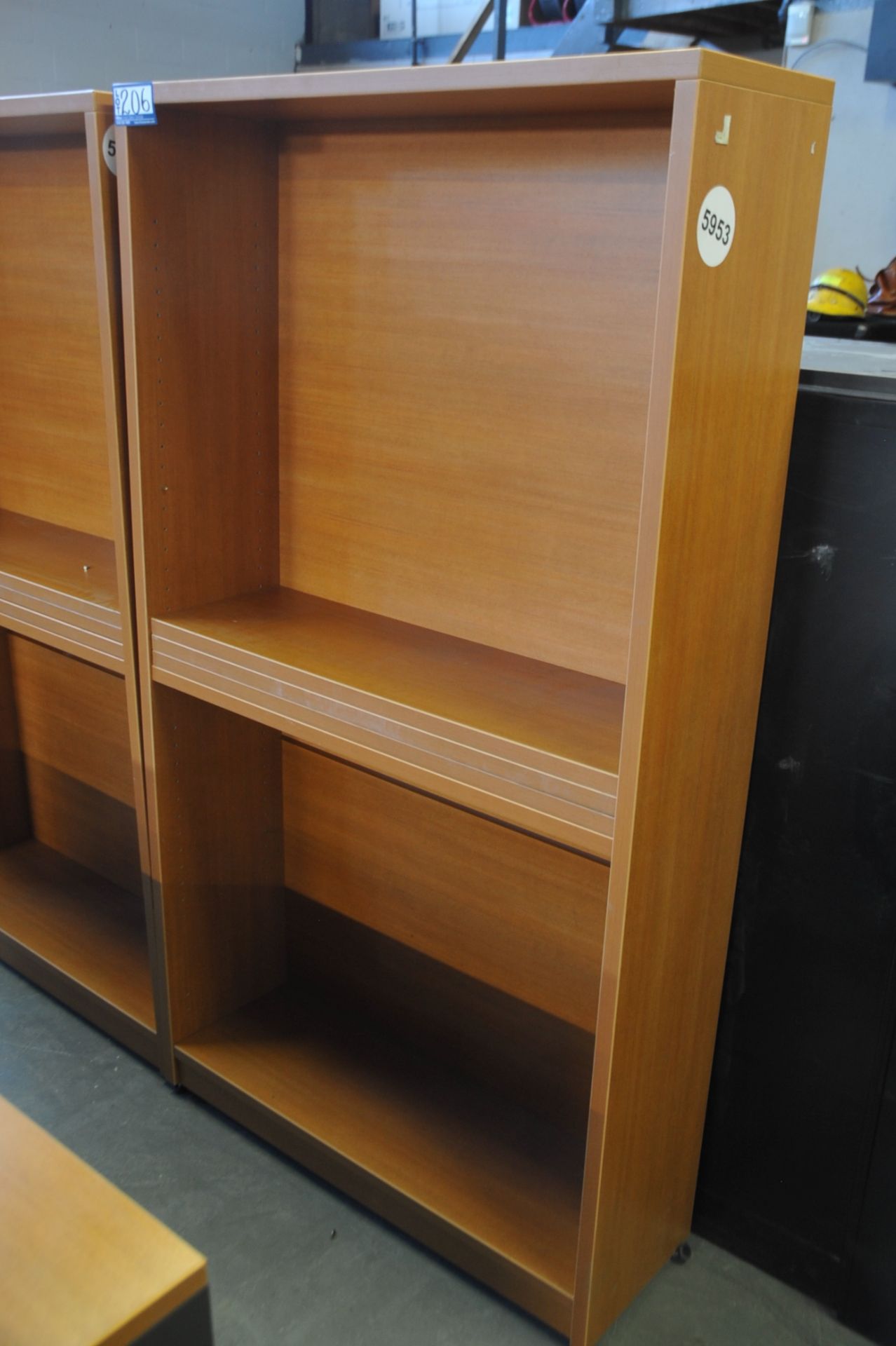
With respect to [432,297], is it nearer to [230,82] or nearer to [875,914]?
[230,82]

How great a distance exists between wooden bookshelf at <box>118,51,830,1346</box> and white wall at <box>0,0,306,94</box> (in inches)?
146

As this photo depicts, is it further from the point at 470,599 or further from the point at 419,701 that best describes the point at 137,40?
the point at 419,701

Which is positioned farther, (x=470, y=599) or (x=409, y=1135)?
(x=409, y=1135)

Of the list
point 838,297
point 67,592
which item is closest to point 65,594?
point 67,592

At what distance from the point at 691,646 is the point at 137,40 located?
204 inches

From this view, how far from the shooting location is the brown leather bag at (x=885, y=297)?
3.37 m

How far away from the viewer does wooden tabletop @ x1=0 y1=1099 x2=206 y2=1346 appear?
651mm

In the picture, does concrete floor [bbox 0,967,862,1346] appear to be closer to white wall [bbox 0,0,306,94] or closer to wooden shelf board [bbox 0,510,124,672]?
wooden shelf board [bbox 0,510,124,672]

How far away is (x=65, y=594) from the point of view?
1.86 meters

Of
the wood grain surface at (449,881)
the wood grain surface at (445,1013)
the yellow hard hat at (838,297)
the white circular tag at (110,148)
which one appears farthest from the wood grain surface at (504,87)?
the yellow hard hat at (838,297)

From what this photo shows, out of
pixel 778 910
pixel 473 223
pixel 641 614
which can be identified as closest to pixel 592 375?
pixel 473 223

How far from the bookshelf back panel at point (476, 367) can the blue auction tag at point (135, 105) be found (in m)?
0.25

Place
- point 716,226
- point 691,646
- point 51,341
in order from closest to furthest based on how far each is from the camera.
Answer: point 716,226
point 691,646
point 51,341

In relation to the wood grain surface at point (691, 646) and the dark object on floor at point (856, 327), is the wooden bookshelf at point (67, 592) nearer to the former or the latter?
the wood grain surface at point (691, 646)
